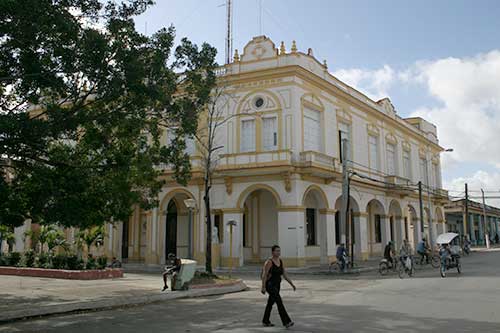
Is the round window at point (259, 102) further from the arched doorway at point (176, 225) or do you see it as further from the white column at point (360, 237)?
the white column at point (360, 237)

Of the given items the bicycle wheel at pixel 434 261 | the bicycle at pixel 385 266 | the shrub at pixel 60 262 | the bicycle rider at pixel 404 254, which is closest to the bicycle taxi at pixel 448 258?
the bicycle rider at pixel 404 254

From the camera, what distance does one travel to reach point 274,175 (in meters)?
24.7

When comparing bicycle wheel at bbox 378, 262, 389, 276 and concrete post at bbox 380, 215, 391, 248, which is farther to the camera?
Answer: concrete post at bbox 380, 215, 391, 248

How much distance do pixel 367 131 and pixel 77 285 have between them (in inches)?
856

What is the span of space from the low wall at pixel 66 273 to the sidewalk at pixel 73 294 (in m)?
0.57

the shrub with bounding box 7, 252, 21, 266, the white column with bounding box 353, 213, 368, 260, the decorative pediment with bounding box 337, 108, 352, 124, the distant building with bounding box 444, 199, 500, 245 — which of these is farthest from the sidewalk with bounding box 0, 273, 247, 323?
the distant building with bounding box 444, 199, 500, 245

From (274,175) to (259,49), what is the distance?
7145 millimetres

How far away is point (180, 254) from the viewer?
96.2 ft

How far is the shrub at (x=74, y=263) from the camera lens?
19.4 m

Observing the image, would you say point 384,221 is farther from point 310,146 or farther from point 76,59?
point 76,59

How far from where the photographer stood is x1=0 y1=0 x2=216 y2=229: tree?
32.8 ft

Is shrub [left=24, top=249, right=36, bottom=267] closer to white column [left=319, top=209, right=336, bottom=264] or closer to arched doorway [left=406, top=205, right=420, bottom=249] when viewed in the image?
white column [left=319, top=209, right=336, bottom=264]

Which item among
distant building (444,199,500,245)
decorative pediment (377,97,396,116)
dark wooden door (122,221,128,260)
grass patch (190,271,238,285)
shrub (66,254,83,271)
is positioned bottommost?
grass patch (190,271,238,285)

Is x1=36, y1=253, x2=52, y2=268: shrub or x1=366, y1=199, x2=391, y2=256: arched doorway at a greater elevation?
x1=366, y1=199, x2=391, y2=256: arched doorway
